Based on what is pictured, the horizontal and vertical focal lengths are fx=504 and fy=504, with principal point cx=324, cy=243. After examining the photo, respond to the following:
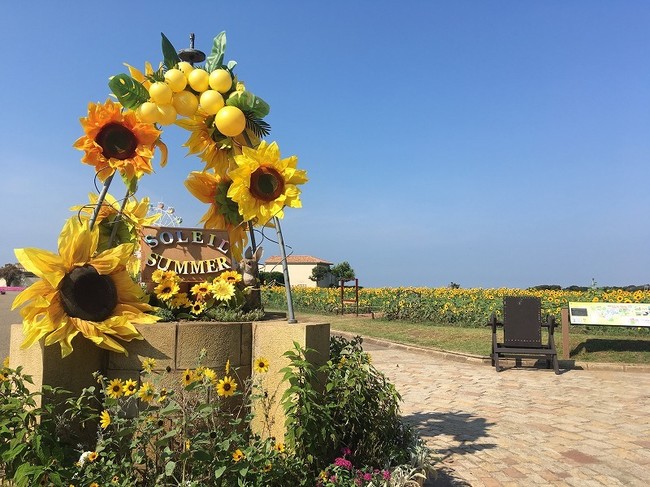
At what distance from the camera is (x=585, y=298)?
16656mm

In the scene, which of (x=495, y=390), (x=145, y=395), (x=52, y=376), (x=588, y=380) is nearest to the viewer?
(x=145, y=395)

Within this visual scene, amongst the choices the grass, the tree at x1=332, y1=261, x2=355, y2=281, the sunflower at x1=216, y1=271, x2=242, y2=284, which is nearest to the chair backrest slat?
the grass

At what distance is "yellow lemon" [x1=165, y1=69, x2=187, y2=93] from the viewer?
12.2ft

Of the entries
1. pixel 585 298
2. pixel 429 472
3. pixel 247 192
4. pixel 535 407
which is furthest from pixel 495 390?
pixel 585 298

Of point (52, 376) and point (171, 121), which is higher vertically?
point (171, 121)

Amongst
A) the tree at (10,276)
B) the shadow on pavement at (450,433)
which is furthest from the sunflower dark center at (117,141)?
the tree at (10,276)

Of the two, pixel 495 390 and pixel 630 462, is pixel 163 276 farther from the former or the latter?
pixel 495 390

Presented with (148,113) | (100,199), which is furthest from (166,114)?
(100,199)

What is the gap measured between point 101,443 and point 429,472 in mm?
2306

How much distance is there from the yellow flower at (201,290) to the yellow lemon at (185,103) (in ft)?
4.35

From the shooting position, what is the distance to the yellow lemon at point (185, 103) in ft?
A: 12.5

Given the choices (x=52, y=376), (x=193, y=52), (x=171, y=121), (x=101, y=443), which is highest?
(x=193, y=52)

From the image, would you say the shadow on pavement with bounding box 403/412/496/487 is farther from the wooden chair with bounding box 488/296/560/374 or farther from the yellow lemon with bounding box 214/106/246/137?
the wooden chair with bounding box 488/296/560/374

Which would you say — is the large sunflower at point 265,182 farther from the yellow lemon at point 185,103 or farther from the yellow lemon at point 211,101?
the yellow lemon at point 185,103
